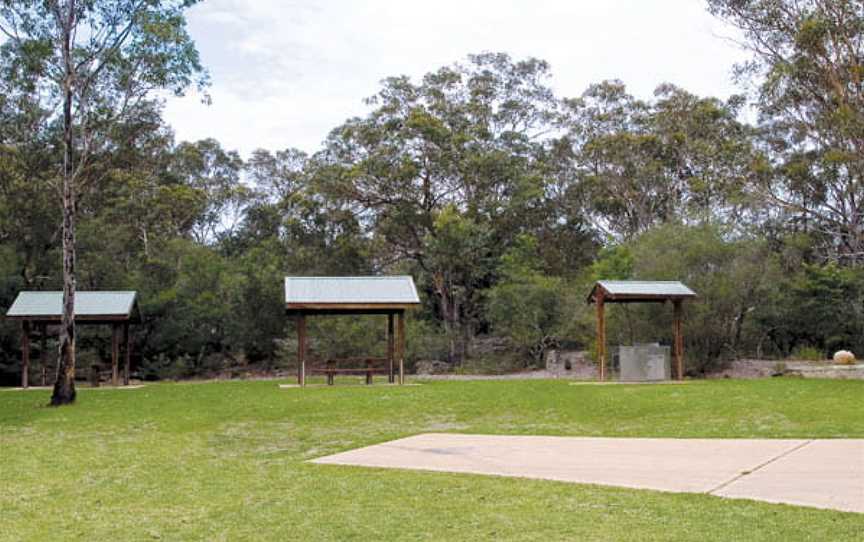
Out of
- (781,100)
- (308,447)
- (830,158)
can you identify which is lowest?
(308,447)

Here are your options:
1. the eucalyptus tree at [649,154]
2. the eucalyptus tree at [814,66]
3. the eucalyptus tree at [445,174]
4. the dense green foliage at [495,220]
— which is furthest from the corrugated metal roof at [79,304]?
the eucalyptus tree at [649,154]

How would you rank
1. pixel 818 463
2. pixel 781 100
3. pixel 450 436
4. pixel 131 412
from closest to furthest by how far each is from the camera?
pixel 818 463, pixel 450 436, pixel 131 412, pixel 781 100

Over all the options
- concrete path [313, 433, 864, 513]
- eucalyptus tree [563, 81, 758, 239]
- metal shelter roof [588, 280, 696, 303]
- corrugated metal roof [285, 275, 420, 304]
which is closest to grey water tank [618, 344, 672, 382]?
metal shelter roof [588, 280, 696, 303]

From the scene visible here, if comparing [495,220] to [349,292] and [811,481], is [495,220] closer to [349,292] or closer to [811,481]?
[349,292]

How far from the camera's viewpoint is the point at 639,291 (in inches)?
779

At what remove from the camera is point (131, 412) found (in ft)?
47.2

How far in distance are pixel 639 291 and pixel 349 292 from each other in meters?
6.67

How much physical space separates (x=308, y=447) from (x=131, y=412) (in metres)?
5.81

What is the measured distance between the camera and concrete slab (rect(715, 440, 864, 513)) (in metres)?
5.81

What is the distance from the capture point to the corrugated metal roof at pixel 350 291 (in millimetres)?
19547

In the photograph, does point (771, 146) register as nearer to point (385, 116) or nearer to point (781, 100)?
point (781, 100)

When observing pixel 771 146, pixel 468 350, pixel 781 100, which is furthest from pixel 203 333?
pixel 771 146

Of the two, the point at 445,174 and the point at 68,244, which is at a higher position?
the point at 445,174

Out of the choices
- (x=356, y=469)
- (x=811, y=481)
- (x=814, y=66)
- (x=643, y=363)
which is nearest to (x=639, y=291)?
(x=643, y=363)
